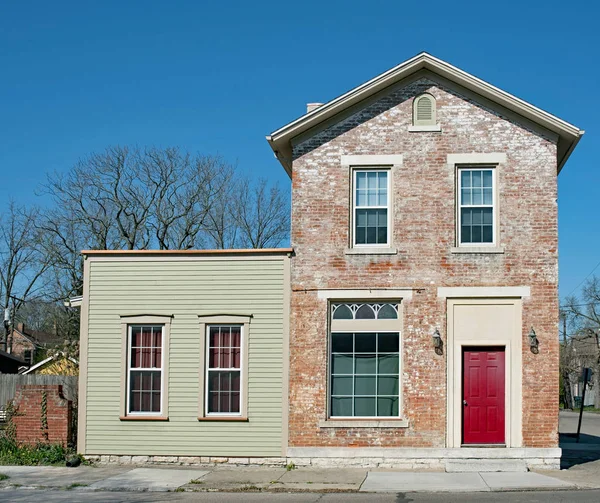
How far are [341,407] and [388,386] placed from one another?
1.09m

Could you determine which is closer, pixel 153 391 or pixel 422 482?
pixel 422 482

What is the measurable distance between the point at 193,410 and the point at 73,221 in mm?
30726

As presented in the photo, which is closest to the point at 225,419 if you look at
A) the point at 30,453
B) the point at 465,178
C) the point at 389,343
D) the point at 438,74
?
the point at 389,343

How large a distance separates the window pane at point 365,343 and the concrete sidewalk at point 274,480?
2485mm

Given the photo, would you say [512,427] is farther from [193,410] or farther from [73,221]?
[73,221]

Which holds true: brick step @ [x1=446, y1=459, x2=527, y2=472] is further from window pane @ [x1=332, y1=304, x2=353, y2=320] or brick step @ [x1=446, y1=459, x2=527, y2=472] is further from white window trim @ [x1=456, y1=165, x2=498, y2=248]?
white window trim @ [x1=456, y1=165, x2=498, y2=248]

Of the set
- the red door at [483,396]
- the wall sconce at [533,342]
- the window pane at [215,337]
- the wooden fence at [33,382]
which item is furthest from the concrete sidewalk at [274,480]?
the wooden fence at [33,382]

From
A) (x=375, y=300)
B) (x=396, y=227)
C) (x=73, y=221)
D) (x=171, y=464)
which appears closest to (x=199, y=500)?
(x=171, y=464)

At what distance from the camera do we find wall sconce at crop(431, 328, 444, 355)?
17.6 metres

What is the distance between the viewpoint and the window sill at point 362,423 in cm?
1755

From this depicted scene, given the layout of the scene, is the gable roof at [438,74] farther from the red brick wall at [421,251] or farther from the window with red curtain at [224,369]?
the window with red curtain at [224,369]

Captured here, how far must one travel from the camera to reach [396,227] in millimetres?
18078

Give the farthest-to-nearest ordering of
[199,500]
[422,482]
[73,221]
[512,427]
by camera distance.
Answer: [73,221], [512,427], [422,482], [199,500]

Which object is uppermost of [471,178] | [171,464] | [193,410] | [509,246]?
[471,178]
